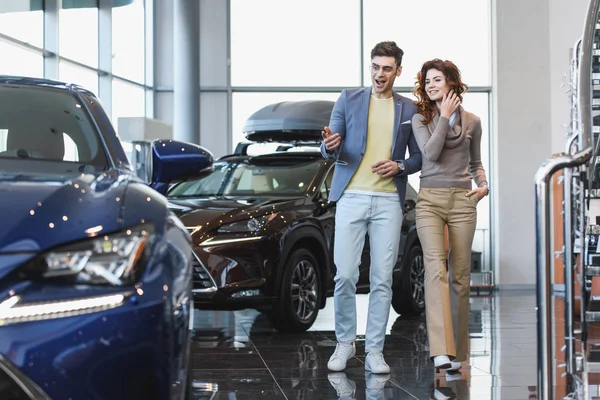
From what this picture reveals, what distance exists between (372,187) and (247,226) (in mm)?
1936

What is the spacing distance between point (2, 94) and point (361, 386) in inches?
99.2

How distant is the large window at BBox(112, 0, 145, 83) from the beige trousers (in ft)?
37.6

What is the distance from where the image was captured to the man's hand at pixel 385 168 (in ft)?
17.6

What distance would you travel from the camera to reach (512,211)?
17250 mm

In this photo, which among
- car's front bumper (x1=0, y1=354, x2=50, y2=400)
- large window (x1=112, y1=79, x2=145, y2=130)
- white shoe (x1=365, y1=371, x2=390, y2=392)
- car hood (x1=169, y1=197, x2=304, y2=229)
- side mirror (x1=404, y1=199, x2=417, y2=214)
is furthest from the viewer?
large window (x1=112, y1=79, x2=145, y2=130)

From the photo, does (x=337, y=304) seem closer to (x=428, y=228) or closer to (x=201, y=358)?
(x=428, y=228)

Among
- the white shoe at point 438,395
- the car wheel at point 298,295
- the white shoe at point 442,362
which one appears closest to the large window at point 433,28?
the car wheel at point 298,295

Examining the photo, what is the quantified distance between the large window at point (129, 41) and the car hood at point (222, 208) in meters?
8.92

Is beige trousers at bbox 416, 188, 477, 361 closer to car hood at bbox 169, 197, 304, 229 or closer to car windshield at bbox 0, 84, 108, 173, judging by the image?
car hood at bbox 169, 197, 304, 229

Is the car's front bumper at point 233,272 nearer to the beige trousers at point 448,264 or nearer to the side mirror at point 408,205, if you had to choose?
the beige trousers at point 448,264

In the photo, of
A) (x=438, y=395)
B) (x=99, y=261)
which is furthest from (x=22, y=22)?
(x=99, y=261)

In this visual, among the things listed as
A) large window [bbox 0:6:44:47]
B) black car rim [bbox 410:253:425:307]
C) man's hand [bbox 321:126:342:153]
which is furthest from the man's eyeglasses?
large window [bbox 0:6:44:47]

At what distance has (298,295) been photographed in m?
7.71

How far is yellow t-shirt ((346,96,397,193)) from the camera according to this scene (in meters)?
5.52
